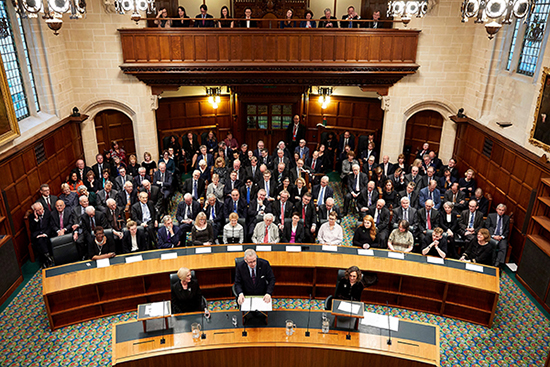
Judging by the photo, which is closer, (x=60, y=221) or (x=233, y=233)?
(x=233, y=233)

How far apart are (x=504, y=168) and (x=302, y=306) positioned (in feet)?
20.8

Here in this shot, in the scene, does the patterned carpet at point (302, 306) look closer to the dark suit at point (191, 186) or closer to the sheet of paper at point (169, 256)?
the sheet of paper at point (169, 256)

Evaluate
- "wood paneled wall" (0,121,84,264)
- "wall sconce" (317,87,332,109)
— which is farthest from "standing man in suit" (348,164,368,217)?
"wood paneled wall" (0,121,84,264)

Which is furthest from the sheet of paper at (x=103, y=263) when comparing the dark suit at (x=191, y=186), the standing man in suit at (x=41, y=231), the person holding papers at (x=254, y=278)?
the dark suit at (x=191, y=186)

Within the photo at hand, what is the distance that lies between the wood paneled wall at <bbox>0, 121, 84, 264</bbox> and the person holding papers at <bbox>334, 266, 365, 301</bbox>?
7112 millimetres

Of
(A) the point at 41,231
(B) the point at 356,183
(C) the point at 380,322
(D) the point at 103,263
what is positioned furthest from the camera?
(B) the point at 356,183

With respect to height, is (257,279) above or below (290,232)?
above

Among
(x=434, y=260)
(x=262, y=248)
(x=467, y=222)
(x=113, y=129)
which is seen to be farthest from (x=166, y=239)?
(x=113, y=129)

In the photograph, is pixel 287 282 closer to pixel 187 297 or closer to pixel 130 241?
pixel 187 297

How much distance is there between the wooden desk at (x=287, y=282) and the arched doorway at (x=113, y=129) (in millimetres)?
7354

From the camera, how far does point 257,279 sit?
692cm

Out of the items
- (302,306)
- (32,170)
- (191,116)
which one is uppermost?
(32,170)

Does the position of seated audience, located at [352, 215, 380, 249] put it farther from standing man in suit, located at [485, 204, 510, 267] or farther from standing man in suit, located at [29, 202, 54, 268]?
standing man in suit, located at [29, 202, 54, 268]

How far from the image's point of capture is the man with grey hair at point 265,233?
337 inches
